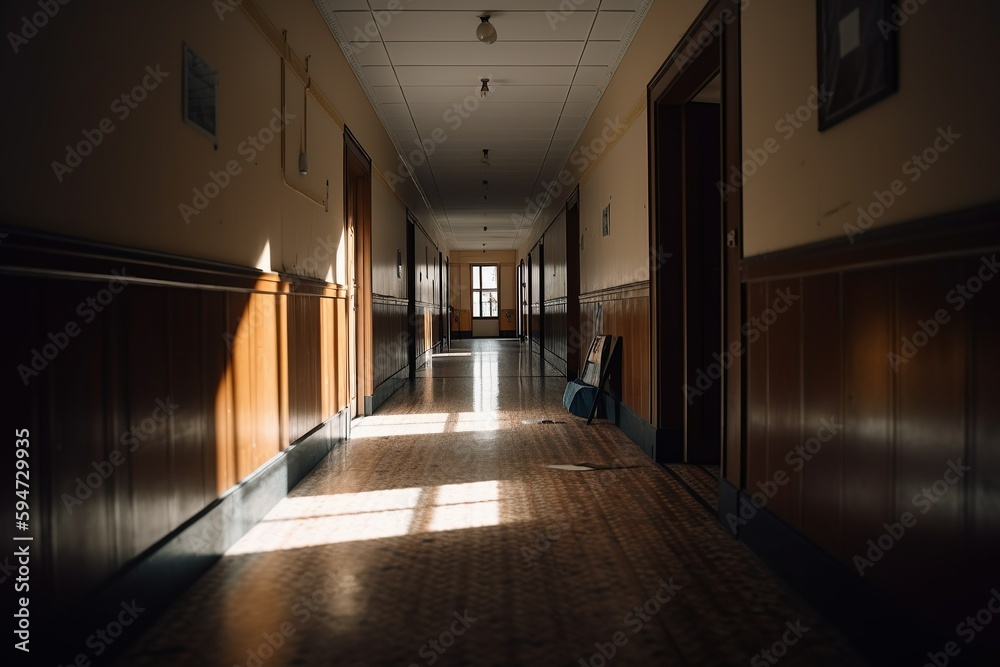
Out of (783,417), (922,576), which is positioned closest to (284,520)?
(783,417)

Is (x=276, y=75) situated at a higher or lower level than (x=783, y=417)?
higher

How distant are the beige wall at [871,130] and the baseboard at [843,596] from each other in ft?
3.52

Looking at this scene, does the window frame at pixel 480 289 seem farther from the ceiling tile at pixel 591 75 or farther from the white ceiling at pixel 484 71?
the ceiling tile at pixel 591 75

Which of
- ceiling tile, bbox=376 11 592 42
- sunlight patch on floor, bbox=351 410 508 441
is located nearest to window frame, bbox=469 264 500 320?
sunlight patch on floor, bbox=351 410 508 441

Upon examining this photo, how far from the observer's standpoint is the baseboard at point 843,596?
1.89 metres

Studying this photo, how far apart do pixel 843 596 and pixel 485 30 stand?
4342 mm

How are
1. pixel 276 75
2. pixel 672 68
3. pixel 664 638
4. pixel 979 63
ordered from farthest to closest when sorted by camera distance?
pixel 672 68
pixel 276 75
pixel 664 638
pixel 979 63

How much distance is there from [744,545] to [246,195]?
2831 mm

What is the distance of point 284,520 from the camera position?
355cm

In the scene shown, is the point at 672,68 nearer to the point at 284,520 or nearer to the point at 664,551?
the point at 664,551

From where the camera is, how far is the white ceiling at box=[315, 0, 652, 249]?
511 centimetres

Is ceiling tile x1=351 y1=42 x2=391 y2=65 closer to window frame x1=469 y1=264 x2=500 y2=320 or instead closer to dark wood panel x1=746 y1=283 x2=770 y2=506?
dark wood panel x1=746 y1=283 x2=770 y2=506

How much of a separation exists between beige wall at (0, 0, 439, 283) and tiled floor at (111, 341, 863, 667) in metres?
1.30

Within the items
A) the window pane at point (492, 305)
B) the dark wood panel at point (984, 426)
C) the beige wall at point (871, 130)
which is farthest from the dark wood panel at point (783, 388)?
the window pane at point (492, 305)
